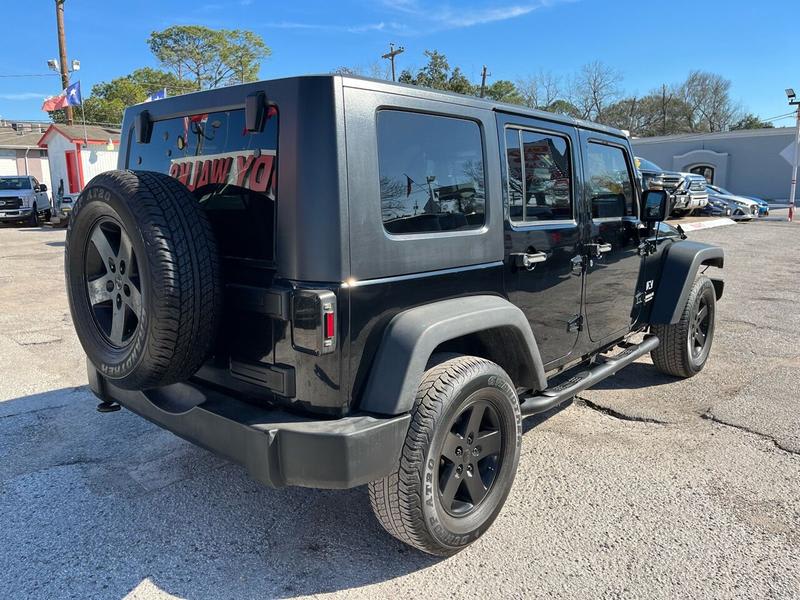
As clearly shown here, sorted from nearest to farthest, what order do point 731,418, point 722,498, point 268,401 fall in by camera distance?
point 268,401 → point 722,498 → point 731,418

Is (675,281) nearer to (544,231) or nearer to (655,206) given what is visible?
(655,206)

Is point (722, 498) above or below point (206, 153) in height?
below

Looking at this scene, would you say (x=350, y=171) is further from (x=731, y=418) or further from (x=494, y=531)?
(x=731, y=418)

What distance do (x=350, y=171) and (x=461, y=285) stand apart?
0.78m

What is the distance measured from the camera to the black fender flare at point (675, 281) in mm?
4594

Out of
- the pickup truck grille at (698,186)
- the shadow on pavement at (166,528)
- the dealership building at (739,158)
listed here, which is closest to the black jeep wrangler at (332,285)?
the shadow on pavement at (166,528)

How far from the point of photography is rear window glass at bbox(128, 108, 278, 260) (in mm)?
2395

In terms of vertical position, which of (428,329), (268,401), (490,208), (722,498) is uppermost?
(490,208)

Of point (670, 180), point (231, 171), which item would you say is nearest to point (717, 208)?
point (670, 180)

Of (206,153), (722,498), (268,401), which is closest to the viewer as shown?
(268,401)

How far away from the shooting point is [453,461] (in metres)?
2.67

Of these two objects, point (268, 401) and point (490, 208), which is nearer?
point (268, 401)

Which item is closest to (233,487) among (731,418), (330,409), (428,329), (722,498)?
(330,409)

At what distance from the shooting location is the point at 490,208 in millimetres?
2900
